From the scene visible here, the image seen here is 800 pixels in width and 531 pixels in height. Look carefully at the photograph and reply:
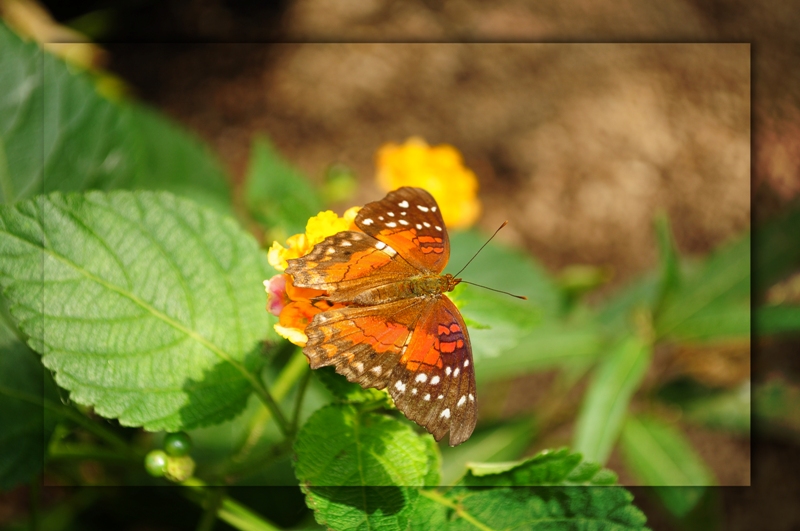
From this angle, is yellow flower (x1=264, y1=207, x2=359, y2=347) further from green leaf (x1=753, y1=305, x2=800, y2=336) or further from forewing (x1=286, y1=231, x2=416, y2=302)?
green leaf (x1=753, y1=305, x2=800, y2=336)

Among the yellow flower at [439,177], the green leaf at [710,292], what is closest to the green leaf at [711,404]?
the green leaf at [710,292]

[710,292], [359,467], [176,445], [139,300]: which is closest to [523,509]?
[359,467]

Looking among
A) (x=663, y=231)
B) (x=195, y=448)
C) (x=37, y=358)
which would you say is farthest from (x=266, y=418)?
(x=663, y=231)

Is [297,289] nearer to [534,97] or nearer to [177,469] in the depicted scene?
[177,469]

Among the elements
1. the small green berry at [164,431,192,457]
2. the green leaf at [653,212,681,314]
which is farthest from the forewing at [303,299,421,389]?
the green leaf at [653,212,681,314]

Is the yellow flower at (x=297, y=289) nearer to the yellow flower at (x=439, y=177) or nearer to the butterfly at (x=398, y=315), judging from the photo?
the butterfly at (x=398, y=315)

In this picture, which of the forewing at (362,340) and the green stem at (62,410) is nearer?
the forewing at (362,340)
